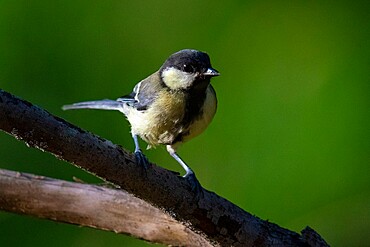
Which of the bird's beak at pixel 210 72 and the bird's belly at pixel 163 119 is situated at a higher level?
the bird's beak at pixel 210 72

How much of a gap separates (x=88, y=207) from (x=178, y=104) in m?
0.23

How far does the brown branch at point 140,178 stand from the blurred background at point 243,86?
1.22ft

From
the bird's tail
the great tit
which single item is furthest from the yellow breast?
the bird's tail

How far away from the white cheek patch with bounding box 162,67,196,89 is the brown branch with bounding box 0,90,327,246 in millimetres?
→ 278

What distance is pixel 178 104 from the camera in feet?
3.90

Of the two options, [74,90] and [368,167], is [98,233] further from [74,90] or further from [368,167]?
[368,167]

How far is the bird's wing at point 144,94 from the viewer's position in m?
1.23

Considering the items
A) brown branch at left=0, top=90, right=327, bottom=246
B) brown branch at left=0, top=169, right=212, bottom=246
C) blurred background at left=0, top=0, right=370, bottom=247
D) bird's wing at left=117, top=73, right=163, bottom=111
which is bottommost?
brown branch at left=0, top=90, right=327, bottom=246

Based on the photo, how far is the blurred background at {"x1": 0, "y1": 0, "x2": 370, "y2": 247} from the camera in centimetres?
138

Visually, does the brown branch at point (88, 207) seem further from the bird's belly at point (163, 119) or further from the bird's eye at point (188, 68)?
the bird's eye at point (188, 68)

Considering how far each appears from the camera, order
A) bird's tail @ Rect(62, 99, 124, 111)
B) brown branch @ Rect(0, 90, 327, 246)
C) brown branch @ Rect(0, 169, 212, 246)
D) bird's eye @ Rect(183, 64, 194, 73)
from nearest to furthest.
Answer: brown branch @ Rect(0, 90, 327, 246) < brown branch @ Rect(0, 169, 212, 246) < bird's eye @ Rect(183, 64, 194, 73) < bird's tail @ Rect(62, 99, 124, 111)

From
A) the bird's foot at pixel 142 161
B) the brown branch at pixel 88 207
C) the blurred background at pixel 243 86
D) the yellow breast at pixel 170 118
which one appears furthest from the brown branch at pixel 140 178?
the blurred background at pixel 243 86

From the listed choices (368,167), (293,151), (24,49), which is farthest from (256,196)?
(24,49)

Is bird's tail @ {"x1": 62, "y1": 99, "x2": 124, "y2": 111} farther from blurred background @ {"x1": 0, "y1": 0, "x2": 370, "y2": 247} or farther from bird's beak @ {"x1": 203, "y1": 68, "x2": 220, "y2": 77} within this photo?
bird's beak @ {"x1": 203, "y1": 68, "x2": 220, "y2": 77}
